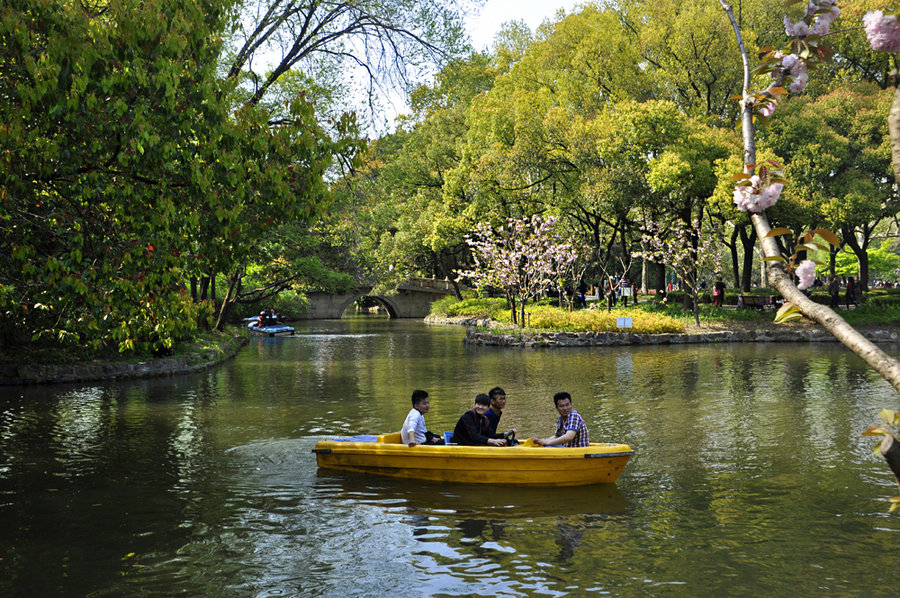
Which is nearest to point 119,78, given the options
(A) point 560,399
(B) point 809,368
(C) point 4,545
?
(C) point 4,545

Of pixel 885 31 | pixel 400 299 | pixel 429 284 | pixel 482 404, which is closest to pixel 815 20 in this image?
pixel 885 31

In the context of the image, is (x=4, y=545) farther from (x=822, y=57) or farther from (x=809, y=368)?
(x=809, y=368)

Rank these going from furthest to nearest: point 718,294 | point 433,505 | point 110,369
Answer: point 718,294
point 110,369
point 433,505

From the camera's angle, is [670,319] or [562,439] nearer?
[562,439]

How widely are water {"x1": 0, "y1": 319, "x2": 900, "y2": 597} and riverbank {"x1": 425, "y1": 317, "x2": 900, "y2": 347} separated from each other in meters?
11.9

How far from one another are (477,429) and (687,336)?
74.0ft

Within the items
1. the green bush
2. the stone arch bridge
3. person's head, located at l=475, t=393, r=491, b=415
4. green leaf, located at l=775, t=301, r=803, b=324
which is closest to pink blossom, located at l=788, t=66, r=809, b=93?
green leaf, located at l=775, t=301, r=803, b=324

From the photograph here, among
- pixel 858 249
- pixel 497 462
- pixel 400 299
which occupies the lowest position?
pixel 497 462

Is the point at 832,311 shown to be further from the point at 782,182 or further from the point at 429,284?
the point at 429,284

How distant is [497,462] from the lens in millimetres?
10672

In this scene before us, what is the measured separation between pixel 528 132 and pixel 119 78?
104 feet

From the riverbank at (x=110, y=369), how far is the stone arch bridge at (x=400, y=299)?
111 feet

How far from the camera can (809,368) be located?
22859 mm

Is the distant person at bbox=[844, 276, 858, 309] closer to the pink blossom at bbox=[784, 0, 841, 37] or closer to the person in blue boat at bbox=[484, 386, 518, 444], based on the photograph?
the person in blue boat at bbox=[484, 386, 518, 444]
